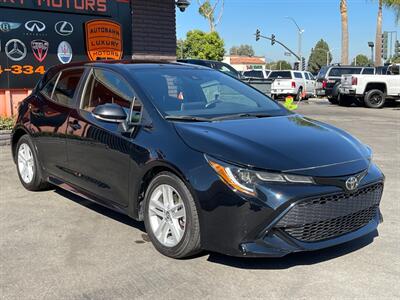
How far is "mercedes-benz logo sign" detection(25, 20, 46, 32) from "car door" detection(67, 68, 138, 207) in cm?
696

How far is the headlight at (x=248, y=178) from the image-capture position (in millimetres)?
3660

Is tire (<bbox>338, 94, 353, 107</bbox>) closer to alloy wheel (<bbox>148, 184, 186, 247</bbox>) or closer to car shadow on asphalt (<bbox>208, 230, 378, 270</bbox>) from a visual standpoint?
car shadow on asphalt (<bbox>208, 230, 378, 270</bbox>)

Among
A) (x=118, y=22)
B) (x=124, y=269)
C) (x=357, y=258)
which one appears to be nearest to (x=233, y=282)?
(x=124, y=269)

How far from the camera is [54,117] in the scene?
18.6 ft

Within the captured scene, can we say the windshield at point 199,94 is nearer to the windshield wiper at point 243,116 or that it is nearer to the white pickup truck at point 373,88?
the windshield wiper at point 243,116

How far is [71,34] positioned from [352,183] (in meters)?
9.73

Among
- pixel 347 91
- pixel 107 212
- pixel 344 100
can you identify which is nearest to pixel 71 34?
pixel 107 212

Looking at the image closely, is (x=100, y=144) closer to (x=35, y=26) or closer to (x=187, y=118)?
(x=187, y=118)

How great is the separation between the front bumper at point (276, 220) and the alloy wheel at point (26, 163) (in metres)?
3.22

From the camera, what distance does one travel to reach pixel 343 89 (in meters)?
22.0

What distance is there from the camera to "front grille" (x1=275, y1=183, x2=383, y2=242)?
12.0ft

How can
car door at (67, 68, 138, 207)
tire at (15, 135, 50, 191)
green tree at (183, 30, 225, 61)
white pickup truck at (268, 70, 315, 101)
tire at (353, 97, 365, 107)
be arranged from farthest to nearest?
1. green tree at (183, 30, 225, 61)
2. white pickup truck at (268, 70, 315, 101)
3. tire at (353, 97, 365, 107)
4. tire at (15, 135, 50, 191)
5. car door at (67, 68, 138, 207)

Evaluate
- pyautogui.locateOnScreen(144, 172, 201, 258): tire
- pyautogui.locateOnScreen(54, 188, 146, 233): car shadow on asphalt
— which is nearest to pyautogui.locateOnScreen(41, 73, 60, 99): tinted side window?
pyautogui.locateOnScreen(54, 188, 146, 233): car shadow on asphalt

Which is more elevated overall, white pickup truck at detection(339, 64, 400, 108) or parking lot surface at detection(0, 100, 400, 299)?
white pickup truck at detection(339, 64, 400, 108)
